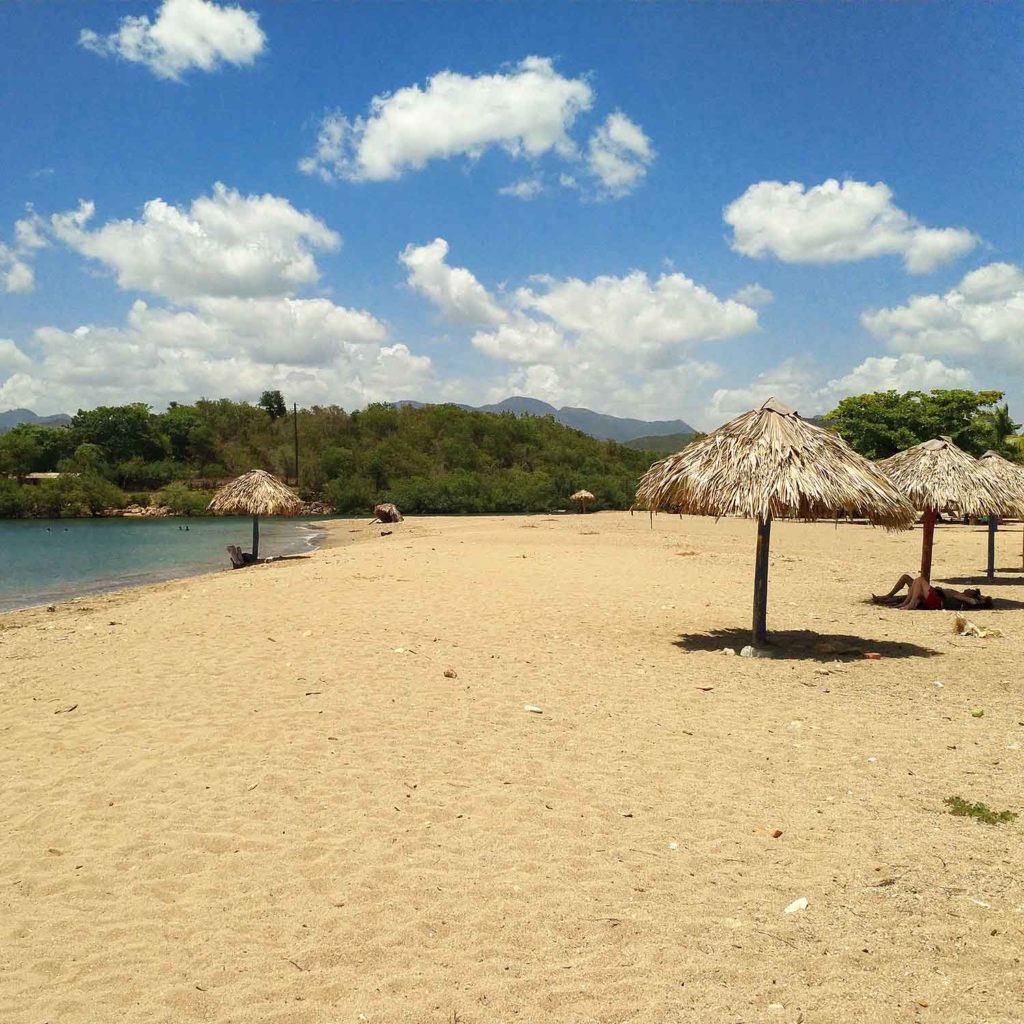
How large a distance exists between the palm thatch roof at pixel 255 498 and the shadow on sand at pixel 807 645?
13826 mm

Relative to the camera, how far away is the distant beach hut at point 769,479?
8195mm

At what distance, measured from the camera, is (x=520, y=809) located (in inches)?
174

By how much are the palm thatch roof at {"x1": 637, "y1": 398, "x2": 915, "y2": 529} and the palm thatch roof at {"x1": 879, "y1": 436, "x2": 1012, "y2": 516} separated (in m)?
3.33

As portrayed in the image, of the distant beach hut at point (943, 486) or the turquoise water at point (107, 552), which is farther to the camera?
the turquoise water at point (107, 552)

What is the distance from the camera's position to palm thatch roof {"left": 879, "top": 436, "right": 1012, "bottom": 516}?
469 inches

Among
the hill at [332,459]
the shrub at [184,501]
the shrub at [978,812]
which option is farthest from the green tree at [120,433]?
the shrub at [978,812]

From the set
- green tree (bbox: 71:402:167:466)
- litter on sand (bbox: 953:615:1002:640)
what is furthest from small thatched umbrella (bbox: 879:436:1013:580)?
green tree (bbox: 71:402:167:466)

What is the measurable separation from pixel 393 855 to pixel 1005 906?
288cm

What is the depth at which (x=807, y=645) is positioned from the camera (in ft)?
29.4

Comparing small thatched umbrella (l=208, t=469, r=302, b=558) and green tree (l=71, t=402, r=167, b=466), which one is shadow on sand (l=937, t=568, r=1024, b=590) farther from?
green tree (l=71, t=402, r=167, b=466)

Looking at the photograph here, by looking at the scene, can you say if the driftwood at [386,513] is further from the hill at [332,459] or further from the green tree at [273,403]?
the green tree at [273,403]

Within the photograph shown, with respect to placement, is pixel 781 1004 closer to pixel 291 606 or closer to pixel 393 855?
pixel 393 855

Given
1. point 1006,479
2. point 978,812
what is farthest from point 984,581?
point 978,812

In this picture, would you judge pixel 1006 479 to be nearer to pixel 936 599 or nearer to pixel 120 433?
pixel 936 599
